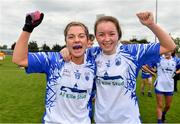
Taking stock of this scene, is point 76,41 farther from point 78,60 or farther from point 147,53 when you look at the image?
point 147,53

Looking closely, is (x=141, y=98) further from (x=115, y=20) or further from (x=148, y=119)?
(x=115, y=20)

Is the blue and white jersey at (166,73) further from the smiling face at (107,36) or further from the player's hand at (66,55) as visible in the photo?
the player's hand at (66,55)

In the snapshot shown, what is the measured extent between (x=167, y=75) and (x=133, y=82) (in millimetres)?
6631

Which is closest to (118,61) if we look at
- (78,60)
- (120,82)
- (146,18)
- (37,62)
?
(120,82)

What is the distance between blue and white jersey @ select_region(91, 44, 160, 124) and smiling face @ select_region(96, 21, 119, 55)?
4.7 inches

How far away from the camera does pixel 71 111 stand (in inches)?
165

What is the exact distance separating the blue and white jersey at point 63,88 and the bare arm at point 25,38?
0.09 metres

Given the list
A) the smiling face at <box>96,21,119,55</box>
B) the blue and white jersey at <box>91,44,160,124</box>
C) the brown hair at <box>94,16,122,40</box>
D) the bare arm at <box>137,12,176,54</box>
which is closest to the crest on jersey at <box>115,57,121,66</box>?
the blue and white jersey at <box>91,44,160,124</box>

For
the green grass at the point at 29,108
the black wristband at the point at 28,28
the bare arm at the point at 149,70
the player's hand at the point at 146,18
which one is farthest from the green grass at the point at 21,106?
the player's hand at the point at 146,18

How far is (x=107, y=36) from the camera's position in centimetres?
433

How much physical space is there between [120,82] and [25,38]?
1106 millimetres

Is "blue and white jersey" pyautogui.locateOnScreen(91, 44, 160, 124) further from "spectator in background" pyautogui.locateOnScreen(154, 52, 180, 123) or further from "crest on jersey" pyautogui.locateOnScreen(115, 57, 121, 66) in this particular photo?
"spectator in background" pyautogui.locateOnScreen(154, 52, 180, 123)

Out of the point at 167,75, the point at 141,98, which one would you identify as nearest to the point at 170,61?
the point at 167,75

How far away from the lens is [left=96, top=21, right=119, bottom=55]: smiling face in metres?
4.33
